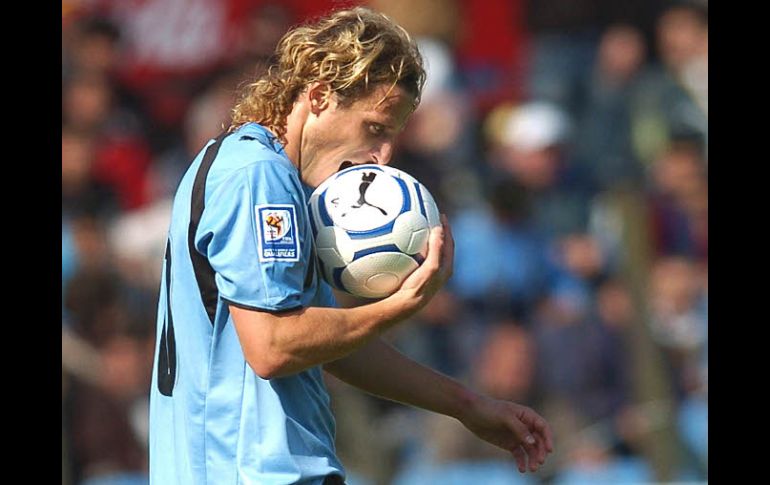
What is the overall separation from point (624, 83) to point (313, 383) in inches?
301

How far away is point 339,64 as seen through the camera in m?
4.16

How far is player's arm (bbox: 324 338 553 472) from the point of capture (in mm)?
4629

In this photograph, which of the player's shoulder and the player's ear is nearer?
the player's shoulder

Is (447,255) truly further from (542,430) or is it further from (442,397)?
(542,430)

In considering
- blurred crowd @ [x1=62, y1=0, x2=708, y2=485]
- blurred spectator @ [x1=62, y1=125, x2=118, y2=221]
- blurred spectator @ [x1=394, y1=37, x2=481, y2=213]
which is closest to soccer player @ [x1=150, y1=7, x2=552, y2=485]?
blurred crowd @ [x1=62, y1=0, x2=708, y2=485]

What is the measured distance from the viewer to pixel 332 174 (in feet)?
13.8

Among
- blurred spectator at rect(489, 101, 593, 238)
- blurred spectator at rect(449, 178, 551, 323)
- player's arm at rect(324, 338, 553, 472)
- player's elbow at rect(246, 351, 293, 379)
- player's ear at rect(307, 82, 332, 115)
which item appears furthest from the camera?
blurred spectator at rect(489, 101, 593, 238)

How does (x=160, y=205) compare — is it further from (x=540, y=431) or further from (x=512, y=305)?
(x=540, y=431)

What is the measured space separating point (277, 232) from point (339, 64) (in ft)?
2.07

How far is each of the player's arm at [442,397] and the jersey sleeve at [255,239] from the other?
0.81 meters

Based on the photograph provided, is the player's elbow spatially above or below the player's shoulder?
below

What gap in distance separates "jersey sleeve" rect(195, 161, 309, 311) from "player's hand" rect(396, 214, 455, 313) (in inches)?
13.3

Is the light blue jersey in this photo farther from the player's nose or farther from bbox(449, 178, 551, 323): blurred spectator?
bbox(449, 178, 551, 323): blurred spectator

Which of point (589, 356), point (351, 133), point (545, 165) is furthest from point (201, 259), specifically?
point (545, 165)
